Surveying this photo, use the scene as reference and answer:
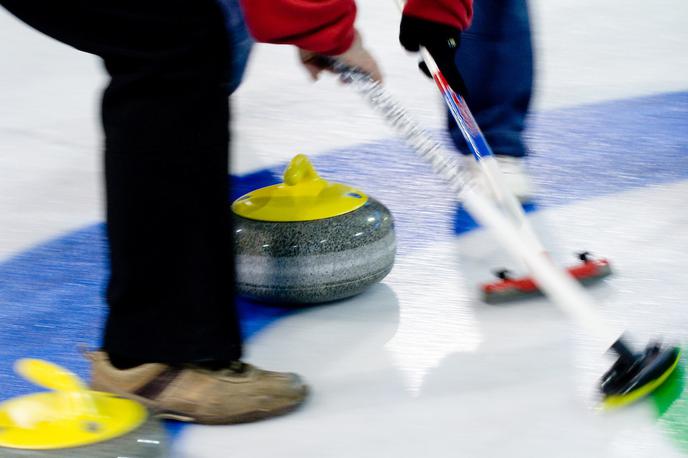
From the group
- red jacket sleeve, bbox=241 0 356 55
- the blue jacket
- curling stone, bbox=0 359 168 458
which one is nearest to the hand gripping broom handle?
red jacket sleeve, bbox=241 0 356 55

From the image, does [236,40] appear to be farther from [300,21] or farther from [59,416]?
[59,416]

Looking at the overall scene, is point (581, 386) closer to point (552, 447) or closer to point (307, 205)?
point (552, 447)

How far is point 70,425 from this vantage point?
4.66 feet

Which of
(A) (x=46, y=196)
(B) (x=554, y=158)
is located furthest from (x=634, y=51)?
(A) (x=46, y=196)

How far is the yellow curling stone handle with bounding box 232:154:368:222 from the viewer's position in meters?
2.00

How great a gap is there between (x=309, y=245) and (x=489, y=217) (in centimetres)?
36

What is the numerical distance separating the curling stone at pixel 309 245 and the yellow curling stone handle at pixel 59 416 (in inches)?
21.0

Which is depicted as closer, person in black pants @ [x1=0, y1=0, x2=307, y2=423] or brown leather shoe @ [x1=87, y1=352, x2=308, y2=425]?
person in black pants @ [x1=0, y1=0, x2=307, y2=423]

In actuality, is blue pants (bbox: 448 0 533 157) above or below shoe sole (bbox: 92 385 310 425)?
above

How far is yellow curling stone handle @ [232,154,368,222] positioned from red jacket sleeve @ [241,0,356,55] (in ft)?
1.23

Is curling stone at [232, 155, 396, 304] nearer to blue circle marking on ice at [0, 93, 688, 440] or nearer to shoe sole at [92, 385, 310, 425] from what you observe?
blue circle marking on ice at [0, 93, 688, 440]

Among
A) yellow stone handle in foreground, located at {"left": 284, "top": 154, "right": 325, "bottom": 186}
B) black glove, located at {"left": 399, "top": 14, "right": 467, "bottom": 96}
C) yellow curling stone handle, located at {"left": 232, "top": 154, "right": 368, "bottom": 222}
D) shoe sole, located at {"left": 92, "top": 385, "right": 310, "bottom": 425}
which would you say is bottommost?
shoe sole, located at {"left": 92, "top": 385, "right": 310, "bottom": 425}

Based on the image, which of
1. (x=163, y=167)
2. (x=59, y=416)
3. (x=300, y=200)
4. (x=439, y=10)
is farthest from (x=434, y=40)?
(x=59, y=416)

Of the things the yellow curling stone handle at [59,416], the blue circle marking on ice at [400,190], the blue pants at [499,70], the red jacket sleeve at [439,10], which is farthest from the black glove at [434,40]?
the yellow curling stone handle at [59,416]
